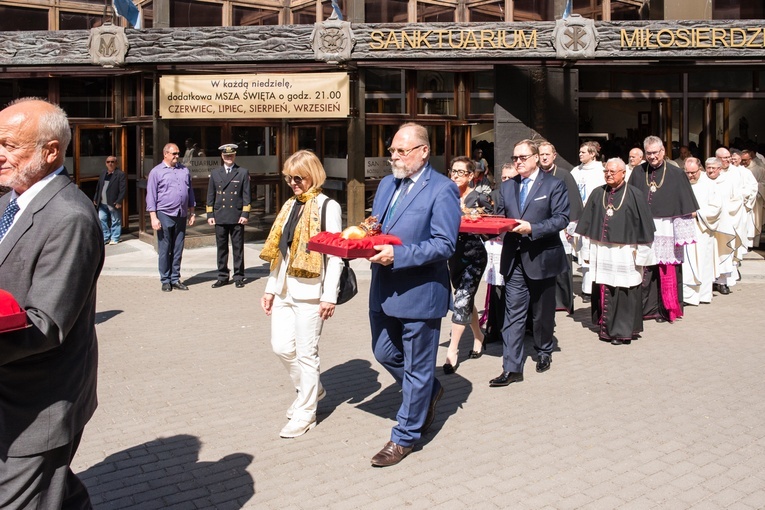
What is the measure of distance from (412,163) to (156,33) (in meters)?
9.90

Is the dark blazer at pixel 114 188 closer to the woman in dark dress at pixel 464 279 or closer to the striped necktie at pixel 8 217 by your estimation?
the woman in dark dress at pixel 464 279

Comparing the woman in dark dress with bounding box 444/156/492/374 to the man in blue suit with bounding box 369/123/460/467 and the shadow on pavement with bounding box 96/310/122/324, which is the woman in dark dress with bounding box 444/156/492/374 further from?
the shadow on pavement with bounding box 96/310/122/324

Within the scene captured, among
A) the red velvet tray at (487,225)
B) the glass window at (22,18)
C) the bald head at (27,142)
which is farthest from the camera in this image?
the glass window at (22,18)

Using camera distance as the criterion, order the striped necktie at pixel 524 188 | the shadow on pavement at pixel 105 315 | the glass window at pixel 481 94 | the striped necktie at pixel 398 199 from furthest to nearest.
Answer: the glass window at pixel 481 94
the shadow on pavement at pixel 105 315
the striped necktie at pixel 524 188
the striped necktie at pixel 398 199

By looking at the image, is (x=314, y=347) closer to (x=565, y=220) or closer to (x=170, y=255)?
(x=565, y=220)

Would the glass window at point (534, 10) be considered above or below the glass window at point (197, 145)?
above

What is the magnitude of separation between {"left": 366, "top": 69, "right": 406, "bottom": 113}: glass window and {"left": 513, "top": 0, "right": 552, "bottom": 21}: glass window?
2244 millimetres

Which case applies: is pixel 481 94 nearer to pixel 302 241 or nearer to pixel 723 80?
pixel 723 80

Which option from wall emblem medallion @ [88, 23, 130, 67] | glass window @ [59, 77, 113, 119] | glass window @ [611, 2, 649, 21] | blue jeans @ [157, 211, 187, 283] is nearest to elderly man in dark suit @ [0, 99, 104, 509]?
blue jeans @ [157, 211, 187, 283]

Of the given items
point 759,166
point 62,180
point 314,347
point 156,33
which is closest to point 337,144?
point 156,33

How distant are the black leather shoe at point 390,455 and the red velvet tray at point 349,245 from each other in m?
1.17

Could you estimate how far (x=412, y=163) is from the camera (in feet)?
18.4

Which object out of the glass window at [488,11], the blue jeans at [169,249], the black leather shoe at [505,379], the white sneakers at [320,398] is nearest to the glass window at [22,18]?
the blue jeans at [169,249]

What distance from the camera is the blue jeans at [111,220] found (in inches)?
659
